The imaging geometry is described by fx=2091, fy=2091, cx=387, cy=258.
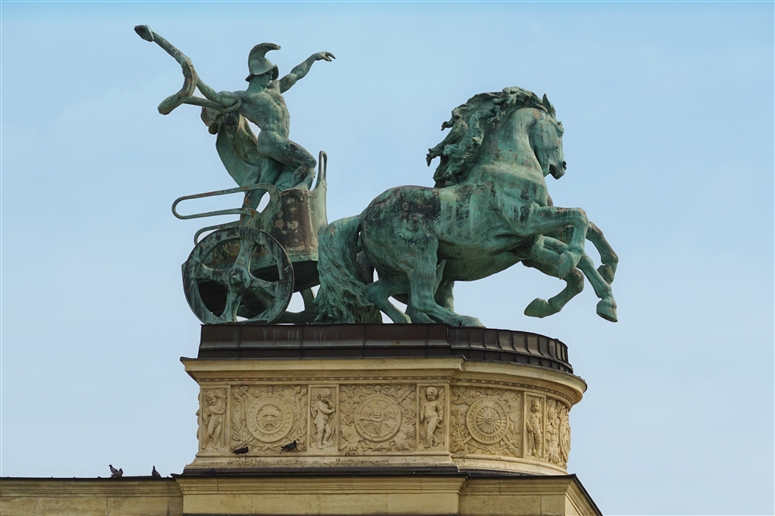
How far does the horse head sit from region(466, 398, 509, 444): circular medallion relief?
5.00m

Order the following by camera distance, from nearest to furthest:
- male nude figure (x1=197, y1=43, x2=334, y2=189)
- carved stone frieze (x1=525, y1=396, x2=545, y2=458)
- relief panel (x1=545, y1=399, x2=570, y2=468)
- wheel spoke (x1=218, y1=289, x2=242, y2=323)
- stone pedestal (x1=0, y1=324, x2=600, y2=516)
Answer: stone pedestal (x1=0, y1=324, x2=600, y2=516)
carved stone frieze (x1=525, y1=396, x2=545, y2=458)
relief panel (x1=545, y1=399, x2=570, y2=468)
wheel spoke (x1=218, y1=289, x2=242, y2=323)
male nude figure (x1=197, y1=43, x2=334, y2=189)

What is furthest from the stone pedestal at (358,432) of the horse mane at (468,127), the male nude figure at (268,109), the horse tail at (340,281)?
the male nude figure at (268,109)

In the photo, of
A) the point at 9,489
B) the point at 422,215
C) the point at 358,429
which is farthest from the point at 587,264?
the point at 9,489

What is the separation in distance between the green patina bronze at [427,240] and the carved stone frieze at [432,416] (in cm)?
208

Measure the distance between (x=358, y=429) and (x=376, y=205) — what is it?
14.9ft

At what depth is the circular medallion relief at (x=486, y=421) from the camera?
120 ft

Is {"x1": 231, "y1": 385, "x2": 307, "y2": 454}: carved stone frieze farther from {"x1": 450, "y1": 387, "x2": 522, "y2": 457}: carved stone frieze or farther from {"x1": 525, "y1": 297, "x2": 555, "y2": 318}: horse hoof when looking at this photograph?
{"x1": 525, "y1": 297, "x2": 555, "y2": 318}: horse hoof

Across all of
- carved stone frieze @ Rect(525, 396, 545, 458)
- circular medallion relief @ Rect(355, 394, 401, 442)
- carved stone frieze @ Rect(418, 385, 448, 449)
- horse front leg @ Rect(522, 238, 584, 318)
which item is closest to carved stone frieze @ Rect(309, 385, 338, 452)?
circular medallion relief @ Rect(355, 394, 401, 442)

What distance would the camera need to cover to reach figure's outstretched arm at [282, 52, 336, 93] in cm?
4178

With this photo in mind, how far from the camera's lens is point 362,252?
39.4 metres

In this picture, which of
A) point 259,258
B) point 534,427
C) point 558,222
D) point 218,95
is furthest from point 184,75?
point 534,427

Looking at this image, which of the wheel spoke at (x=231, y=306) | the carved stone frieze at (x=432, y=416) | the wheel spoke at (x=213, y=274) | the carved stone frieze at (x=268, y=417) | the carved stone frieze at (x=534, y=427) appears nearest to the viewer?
the carved stone frieze at (x=432, y=416)

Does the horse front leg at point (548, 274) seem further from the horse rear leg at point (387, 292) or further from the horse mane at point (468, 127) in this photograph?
→ the horse rear leg at point (387, 292)

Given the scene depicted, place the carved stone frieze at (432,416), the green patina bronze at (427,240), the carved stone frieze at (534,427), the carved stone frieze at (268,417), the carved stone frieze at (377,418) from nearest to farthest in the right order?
the carved stone frieze at (432,416), the carved stone frieze at (377,418), the carved stone frieze at (268,417), the carved stone frieze at (534,427), the green patina bronze at (427,240)
